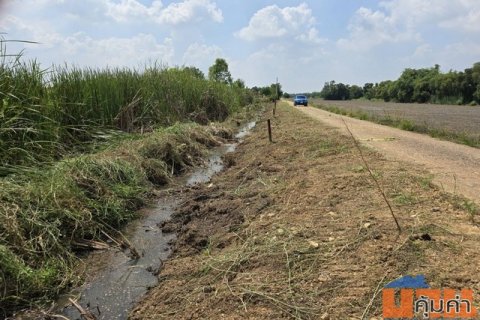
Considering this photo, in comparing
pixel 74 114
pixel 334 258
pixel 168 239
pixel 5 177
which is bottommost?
pixel 168 239

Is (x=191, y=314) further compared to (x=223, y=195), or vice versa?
(x=223, y=195)

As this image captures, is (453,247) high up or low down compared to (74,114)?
down

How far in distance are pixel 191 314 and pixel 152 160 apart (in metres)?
5.39

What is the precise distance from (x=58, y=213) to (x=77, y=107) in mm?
4933

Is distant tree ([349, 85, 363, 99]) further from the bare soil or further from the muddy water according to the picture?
the muddy water

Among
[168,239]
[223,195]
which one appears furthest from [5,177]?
[223,195]

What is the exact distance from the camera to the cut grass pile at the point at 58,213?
12.4 feet

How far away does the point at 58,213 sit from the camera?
4770mm

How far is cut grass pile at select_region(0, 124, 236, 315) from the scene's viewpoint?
378 centimetres

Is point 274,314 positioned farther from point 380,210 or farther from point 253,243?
point 380,210

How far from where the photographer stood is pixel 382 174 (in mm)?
5965

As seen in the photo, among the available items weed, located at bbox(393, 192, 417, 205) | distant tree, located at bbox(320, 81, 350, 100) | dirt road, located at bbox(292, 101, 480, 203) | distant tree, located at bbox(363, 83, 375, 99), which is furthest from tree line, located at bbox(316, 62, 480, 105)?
weed, located at bbox(393, 192, 417, 205)

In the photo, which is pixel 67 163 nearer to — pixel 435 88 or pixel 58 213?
pixel 58 213

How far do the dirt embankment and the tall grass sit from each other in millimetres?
2618
